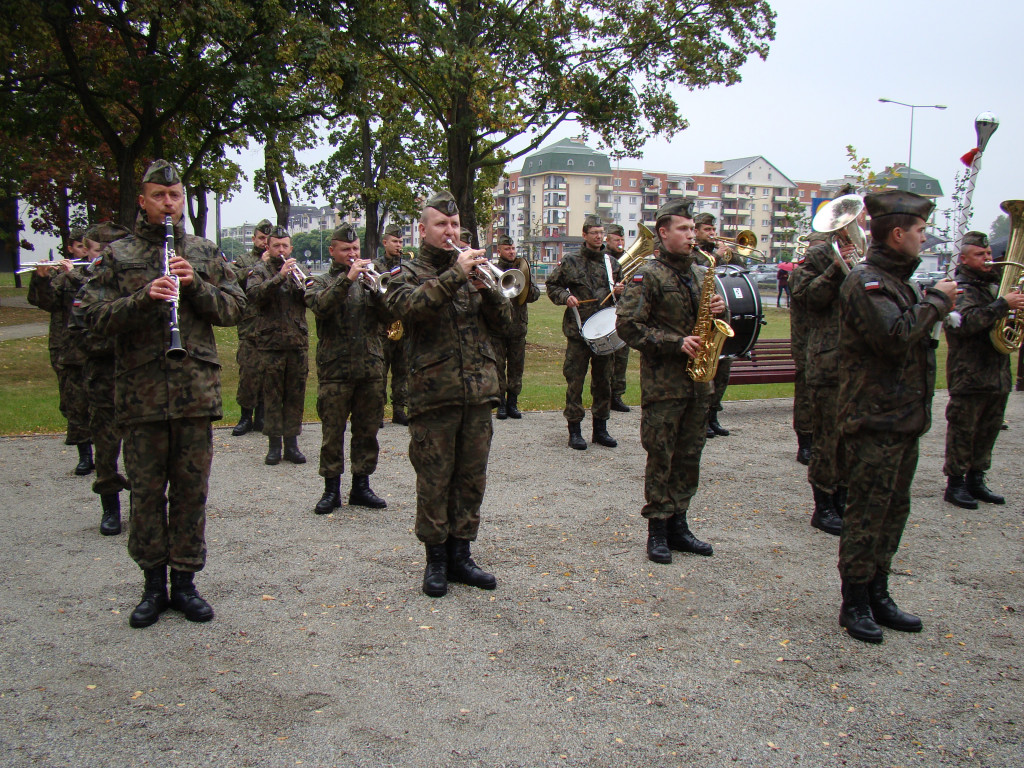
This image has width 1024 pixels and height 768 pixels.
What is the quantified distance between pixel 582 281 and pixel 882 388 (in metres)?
5.37

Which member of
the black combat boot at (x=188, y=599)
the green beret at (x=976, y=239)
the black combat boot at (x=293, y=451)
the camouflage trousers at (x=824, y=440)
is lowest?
the black combat boot at (x=188, y=599)

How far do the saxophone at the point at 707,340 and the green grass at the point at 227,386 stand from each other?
602cm

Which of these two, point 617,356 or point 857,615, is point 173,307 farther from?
point 617,356

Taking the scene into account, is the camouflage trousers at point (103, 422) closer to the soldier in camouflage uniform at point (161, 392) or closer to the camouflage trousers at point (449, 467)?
the soldier in camouflage uniform at point (161, 392)

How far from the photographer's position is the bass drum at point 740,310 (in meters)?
8.17

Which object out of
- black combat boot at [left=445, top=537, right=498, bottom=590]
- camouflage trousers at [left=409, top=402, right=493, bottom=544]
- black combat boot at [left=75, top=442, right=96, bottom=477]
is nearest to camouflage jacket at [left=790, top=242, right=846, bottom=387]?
camouflage trousers at [left=409, top=402, right=493, bottom=544]

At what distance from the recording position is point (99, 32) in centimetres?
1827

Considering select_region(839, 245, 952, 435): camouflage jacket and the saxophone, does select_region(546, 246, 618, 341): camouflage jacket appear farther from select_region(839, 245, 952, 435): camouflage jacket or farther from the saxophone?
select_region(839, 245, 952, 435): camouflage jacket

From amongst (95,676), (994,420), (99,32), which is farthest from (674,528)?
(99,32)

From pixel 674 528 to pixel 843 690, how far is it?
1.99 meters

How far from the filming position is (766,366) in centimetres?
1158

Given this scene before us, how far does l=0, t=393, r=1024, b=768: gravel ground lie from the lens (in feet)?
10.5

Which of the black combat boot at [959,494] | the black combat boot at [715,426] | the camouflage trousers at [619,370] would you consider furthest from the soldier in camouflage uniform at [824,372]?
the camouflage trousers at [619,370]

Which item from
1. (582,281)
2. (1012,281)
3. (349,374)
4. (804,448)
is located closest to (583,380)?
(582,281)
